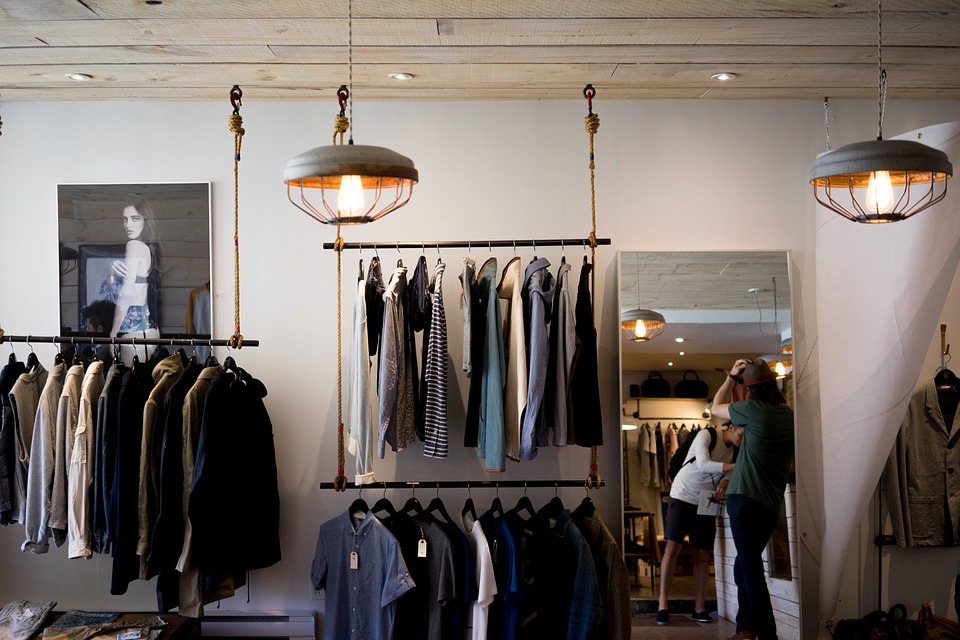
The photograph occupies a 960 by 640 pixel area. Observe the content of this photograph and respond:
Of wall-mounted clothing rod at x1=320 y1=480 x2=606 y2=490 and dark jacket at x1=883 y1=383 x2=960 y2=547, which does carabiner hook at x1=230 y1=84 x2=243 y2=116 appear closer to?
wall-mounted clothing rod at x1=320 y1=480 x2=606 y2=490

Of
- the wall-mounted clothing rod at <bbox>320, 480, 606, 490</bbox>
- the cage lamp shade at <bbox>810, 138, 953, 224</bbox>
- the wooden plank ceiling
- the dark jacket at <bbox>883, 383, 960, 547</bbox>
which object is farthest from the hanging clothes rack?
the dark jacket at <bbox>883, 383, 960, 547</bbox>

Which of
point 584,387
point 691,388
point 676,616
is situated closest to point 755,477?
point 691,388

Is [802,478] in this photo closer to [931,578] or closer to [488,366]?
[931,578]

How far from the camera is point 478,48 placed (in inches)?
139

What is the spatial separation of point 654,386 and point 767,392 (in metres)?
0.51

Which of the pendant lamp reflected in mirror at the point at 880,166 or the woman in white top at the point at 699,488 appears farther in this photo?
the woman in white top at the point at 699,488

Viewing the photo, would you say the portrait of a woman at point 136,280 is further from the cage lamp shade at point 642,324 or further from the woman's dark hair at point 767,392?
the woman's dark hair at point 767,392

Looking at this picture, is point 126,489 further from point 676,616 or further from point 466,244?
point 676,616

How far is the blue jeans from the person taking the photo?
396 cm

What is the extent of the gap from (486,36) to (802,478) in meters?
2.40

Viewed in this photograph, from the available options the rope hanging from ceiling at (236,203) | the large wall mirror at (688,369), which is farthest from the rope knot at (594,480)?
the rope hanging from ceiling at (236,203)

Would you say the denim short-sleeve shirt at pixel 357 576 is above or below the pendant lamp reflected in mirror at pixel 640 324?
below

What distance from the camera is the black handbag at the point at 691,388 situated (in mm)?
4055

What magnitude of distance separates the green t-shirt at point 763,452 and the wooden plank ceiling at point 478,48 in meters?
1.44
